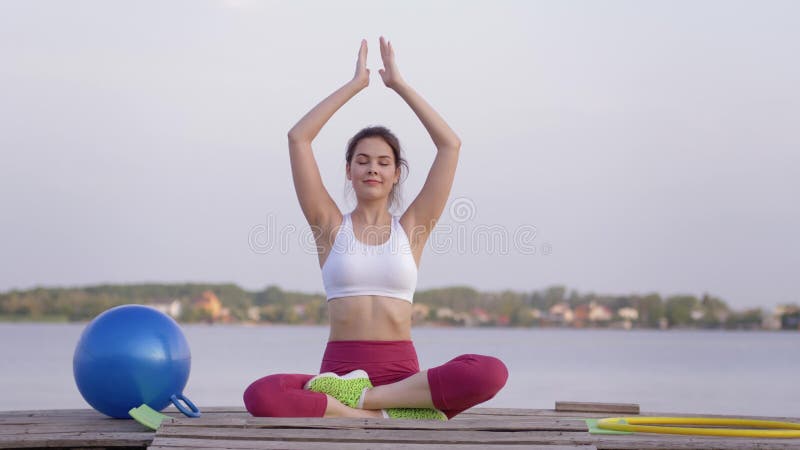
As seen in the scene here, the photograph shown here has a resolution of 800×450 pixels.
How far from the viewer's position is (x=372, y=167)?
20.5ft

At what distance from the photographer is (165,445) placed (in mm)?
5164

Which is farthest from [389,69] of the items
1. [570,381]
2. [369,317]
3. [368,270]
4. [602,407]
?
[570,381]

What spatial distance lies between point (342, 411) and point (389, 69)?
6.48ft

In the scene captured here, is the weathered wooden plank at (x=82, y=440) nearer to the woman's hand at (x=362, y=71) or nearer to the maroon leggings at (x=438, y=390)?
the maroon leggings at (x=438, y=390)

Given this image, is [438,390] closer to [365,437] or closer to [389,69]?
[365,437]

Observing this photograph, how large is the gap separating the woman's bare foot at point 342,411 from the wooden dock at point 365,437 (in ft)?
1.18

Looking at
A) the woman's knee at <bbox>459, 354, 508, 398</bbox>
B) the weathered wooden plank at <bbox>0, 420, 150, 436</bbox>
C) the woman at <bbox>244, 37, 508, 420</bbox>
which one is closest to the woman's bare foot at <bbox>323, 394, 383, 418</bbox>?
the woman at <bbox>244, 37, 508, 420</bbox>

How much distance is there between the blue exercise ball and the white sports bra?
1.02 m

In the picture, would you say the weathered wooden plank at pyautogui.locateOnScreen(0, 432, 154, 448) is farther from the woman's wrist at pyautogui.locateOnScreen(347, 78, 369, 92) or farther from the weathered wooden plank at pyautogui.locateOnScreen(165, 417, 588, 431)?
the woman's wrist at pyautogui.locateOnScreen(347, 78, 369, 92)

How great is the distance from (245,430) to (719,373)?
67.0 ft

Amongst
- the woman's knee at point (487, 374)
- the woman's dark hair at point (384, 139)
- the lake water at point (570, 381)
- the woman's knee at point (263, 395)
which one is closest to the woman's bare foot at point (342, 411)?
the woman's knee at point (263, 395)

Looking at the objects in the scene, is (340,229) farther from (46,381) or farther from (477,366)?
(46,381)

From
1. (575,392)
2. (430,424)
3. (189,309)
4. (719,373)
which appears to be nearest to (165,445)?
(430,424)

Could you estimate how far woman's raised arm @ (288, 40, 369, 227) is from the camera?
6203 millimetres
